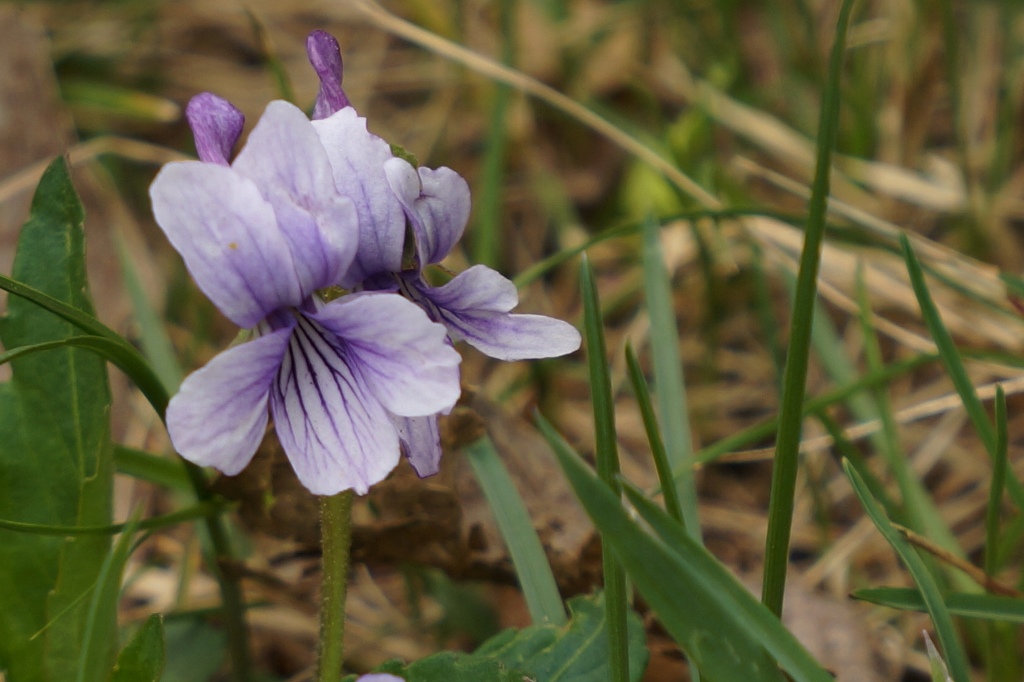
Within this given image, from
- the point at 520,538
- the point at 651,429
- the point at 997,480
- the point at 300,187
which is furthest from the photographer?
the point at 520,538

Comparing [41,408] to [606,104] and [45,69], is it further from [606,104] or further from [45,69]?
[606,104]

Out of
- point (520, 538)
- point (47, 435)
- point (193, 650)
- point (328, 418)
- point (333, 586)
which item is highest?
point (328, 418)

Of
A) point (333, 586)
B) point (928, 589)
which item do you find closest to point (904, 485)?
point (928, 589)

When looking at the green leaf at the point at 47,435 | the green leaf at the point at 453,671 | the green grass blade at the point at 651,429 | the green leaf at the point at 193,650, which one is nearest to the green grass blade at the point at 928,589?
the green grass blade at the point at 651,429

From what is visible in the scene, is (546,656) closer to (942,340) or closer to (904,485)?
(942,340)

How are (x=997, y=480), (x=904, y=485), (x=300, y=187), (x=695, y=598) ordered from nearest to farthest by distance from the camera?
(x=695, y=598) → (x=300, y=187) → (x=997, y=480) → (x=904, y=485)

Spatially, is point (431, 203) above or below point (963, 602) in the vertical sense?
above

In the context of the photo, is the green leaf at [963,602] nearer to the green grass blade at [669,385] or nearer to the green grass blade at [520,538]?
the green grass blade at [669,385]

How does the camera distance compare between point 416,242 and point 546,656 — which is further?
point 546,656
